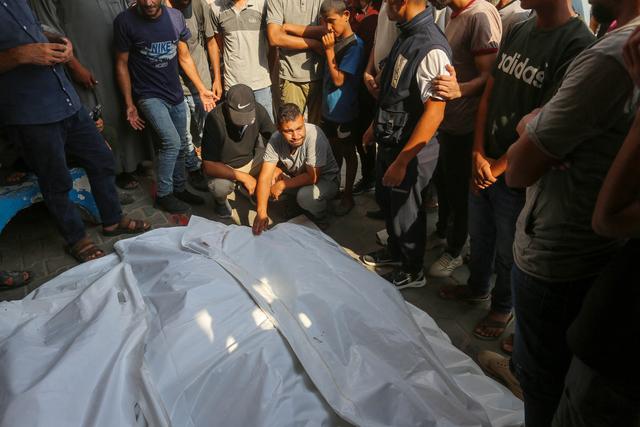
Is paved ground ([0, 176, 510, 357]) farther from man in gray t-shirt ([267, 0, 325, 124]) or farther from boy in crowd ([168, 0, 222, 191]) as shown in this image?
man in gray t-shirt ([267, 0, 325, 124])

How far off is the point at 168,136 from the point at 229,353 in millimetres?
2480

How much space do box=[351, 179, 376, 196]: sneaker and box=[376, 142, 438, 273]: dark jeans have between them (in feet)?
3.59

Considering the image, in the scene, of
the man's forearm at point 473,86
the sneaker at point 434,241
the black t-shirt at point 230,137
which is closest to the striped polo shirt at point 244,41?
the black t-shirt at point 230,137

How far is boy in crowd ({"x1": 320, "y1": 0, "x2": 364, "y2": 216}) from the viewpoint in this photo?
3.36m

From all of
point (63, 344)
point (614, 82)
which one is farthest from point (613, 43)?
point (63, 344)

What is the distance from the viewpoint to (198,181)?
4258 mm

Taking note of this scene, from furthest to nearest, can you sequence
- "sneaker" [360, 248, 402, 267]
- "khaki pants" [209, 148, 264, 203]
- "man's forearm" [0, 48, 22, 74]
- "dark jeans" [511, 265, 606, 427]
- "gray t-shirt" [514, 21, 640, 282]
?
1. "khaki pants" [209, 148, 264, 203]
2. "sneaker" [360, 248, 402, 267]
3. "man's forearm" [0, 48, 22, 74]
4. "dark jeans" [511, 265, 606, 427]
5. "gray t-shirt" [514, 21, 640, 282]

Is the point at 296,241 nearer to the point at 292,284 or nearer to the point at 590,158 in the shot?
the point at 292,284

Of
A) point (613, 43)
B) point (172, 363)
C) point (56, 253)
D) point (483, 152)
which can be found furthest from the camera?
point (56, 253)

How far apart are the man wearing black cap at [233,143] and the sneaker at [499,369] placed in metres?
2.00

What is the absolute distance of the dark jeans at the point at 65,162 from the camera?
2.82 meters

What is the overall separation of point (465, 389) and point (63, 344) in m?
1.64

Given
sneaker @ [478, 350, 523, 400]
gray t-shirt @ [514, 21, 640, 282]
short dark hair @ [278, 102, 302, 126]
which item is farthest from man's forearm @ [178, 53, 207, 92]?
gray t-shirt @ [514, 21, 640, 282]

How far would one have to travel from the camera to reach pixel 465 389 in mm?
1989
